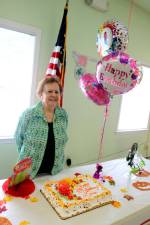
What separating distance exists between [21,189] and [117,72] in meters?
1.13

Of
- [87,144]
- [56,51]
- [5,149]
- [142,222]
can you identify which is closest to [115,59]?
[56,51]

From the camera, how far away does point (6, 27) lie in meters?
2.15

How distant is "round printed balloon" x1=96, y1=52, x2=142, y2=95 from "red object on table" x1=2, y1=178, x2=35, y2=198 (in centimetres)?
98

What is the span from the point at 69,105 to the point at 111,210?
69.7 inches

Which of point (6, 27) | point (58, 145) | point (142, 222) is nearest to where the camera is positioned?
point (142, 222)

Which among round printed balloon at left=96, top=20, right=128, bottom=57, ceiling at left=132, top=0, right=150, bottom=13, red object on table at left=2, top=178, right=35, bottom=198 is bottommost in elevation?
red object on table at left=2, top=178, right=35, bottom=198

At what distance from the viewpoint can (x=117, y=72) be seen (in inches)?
→ 66.1

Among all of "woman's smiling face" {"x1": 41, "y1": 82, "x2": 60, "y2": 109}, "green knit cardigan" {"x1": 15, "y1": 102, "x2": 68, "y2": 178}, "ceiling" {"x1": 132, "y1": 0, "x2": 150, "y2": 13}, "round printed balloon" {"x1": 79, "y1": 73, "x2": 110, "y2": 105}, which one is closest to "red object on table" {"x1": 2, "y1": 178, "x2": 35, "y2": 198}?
"green knit cardigan" {"x1": 15, "y1": 102, "x2": 68, "y2": 178}

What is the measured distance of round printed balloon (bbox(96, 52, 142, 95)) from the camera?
1.67m

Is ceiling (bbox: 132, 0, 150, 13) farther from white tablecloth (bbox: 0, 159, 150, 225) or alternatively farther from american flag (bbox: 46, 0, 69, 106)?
white tablecloth (bbox: 0, 159, 150, 225)

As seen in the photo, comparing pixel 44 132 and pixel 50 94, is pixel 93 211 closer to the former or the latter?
pixel 44 132

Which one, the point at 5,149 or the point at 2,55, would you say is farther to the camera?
the point at 5,149

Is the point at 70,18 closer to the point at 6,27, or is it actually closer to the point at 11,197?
the point at 6,27

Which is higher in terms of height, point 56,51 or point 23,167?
point 56,51
